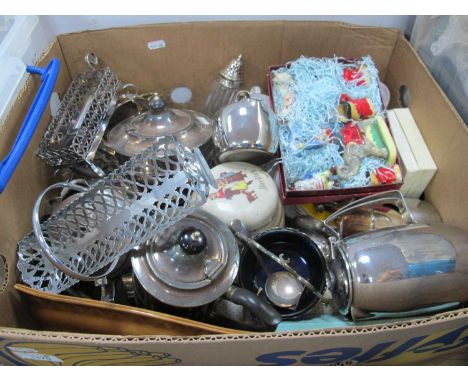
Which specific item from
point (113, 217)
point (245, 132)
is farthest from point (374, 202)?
point (113, 217)

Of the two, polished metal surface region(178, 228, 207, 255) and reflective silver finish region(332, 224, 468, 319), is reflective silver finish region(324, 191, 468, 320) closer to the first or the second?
reflective silver finish region(332, 224, 468, 319)

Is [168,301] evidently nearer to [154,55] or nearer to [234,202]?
[234,202]

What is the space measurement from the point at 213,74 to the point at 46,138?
18.4 inches

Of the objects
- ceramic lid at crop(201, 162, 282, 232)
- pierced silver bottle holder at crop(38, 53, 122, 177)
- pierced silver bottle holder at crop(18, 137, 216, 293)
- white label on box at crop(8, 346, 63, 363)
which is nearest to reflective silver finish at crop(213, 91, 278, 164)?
ceramic lid at crop(201, 162, 282, 232)

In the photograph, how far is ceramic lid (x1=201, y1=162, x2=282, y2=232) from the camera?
0.77 metres

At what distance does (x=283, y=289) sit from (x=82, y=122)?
1.73ft

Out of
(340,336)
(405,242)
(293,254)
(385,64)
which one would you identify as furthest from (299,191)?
(385,64)

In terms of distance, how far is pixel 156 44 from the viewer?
3.17ft

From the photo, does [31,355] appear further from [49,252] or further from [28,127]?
[28,127]

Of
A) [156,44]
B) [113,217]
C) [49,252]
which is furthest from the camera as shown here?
[156,44]

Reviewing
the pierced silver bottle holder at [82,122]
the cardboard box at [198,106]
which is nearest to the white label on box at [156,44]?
the cardboard box at [198,106]

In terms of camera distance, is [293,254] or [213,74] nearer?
[293,254]

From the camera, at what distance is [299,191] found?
826 millimetres

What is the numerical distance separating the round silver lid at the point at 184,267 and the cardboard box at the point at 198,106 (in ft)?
0.28
